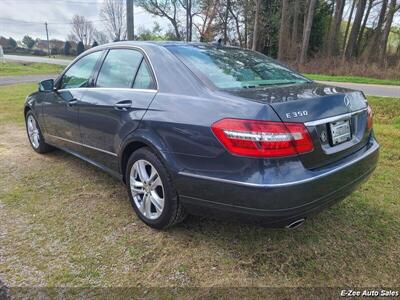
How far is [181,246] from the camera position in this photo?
8.82 feet

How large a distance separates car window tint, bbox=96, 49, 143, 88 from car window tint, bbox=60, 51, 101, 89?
277mm

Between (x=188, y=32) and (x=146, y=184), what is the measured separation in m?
35.5

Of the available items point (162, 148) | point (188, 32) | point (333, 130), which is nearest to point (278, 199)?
point (333, 130)

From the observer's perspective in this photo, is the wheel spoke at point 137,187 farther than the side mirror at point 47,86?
No

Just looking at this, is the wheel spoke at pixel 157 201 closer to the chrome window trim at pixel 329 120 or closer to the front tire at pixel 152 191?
the front tire at pixel 152 191

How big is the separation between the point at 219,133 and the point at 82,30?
72.7 m

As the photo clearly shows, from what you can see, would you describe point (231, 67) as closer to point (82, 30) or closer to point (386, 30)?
point (386, 30)

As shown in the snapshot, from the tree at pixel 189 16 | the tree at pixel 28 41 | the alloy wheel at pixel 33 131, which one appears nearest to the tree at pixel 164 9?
the tree at pixel 189 16

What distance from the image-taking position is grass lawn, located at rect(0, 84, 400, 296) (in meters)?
2.34

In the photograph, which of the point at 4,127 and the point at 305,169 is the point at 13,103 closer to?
the point at 4,127

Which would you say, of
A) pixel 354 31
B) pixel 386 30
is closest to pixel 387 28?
pixel 386 30

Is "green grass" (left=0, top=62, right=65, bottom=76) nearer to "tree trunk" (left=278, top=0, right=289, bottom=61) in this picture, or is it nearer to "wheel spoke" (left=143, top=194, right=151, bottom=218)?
"tree trunk" (left=278, top=0, right=289, bottom=61)

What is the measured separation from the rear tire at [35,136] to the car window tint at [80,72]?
3.51 ft

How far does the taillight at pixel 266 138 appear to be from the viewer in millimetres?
2068
